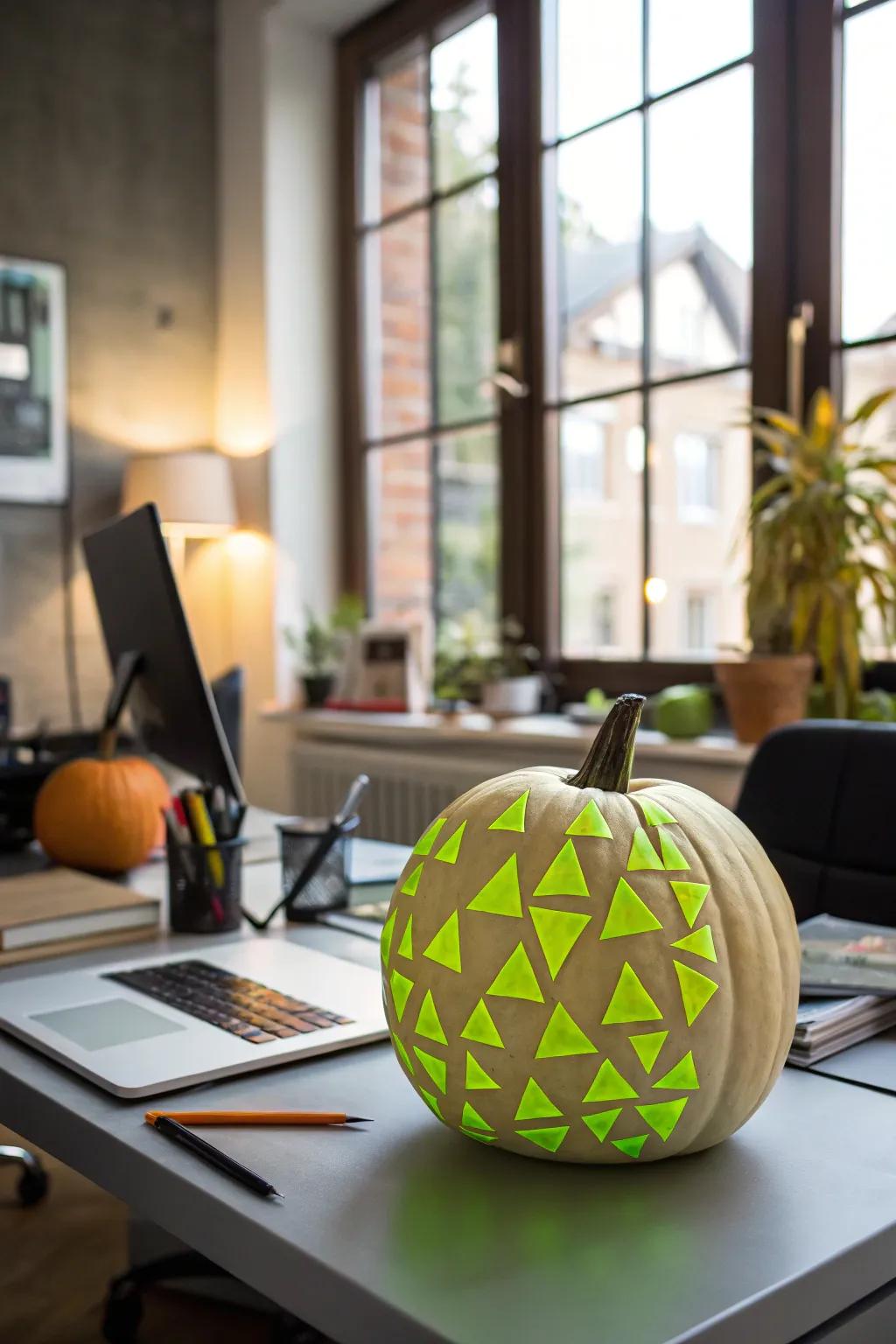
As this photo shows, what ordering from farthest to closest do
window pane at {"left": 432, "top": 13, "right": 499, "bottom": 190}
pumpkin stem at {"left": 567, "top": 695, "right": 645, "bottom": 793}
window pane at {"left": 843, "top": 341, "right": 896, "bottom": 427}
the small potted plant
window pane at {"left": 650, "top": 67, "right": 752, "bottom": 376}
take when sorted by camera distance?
window pane at {"left": 432, "top": 13, "right": 499, "bottom": 190}, the small potted plant, window pane at {"left": 650, "top": 67, "right": 752, "bottom": 376}, window pane at {"left": 843, "top": 341, "right": 896, "bottom": 427}, pumpkin stem at {"left": 567, "top": 695, "right": 645, "bottom": 793}

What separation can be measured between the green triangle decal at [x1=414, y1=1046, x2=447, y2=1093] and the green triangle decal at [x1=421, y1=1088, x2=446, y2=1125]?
0.02m

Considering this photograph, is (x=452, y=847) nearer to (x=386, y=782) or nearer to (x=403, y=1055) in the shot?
(x=403, y=1055)

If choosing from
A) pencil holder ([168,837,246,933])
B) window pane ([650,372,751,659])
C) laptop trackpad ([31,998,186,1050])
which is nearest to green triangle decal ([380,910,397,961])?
laptop trackpad ([31,998,186,1050])

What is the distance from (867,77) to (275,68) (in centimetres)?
191

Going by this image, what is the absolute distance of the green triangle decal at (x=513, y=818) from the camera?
75cm

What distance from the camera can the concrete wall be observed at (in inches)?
145

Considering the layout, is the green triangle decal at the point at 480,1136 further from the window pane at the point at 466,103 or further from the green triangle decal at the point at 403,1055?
the window pane at the point at 466,103

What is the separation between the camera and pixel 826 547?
2.39 m

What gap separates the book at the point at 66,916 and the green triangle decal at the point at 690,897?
0.70 m

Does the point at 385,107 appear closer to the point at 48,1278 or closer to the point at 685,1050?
the point at 48,1278

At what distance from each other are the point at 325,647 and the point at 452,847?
118 inches

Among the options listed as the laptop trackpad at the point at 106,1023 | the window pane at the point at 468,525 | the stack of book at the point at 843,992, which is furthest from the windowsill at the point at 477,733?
the laptop trackpad at the point at 106,1023

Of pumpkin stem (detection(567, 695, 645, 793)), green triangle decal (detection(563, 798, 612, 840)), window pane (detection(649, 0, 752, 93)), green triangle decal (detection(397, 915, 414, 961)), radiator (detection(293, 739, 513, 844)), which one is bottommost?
radiator (detection(293, 739, 513, 844))

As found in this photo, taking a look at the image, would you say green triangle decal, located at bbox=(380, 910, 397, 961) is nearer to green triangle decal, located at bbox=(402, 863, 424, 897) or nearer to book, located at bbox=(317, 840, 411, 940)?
green triangle decal, located at bbox=(402, 863, 424, 897)
